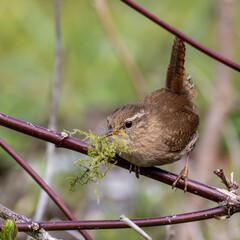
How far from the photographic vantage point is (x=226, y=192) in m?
2.42

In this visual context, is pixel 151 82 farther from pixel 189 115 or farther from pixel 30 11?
pixel 189 115

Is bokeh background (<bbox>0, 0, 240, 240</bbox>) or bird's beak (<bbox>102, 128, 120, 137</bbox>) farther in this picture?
bokeh background (<bbox>0, 0, 240, 240</bbox>)

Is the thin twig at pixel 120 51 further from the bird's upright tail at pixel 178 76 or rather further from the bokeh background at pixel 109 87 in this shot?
the bird's upright tail at pixel 178 76

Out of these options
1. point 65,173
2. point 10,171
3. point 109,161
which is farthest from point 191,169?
point 109,161

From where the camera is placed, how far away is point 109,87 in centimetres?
540

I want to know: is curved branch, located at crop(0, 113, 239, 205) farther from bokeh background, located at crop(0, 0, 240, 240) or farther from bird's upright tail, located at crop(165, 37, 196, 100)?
bokeh background, located at crop(0, 0, 240, 240)

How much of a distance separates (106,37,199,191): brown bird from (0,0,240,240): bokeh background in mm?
825

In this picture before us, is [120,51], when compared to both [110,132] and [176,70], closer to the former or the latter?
[176,70]

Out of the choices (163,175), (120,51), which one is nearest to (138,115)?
(163,175)

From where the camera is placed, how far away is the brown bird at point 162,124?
120 inches

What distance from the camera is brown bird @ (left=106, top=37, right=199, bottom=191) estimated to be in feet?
10.0

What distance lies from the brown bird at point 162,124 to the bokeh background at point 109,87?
0.82 metres

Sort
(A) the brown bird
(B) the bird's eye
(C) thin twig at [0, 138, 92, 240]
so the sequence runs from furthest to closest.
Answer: (B) the bird's eye < (A) the brown bird < (C) thin twig at [0, 138, 92, 240]

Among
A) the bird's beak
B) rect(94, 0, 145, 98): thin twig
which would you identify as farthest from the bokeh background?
the bird's beak
